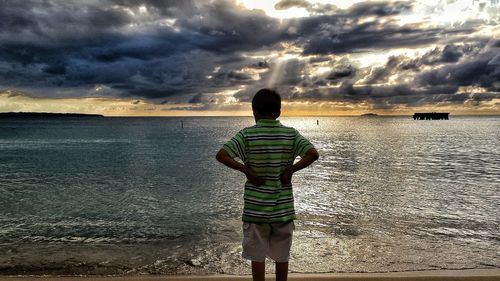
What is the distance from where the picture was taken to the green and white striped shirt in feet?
13.1

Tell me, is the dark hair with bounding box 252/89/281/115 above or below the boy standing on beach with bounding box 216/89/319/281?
above

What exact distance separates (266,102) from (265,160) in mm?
574

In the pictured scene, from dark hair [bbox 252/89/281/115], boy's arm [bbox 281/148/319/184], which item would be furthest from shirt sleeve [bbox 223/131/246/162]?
boy's arm [bbox 281/148/319/184]

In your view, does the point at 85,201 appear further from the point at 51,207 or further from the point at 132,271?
the point at 132,271

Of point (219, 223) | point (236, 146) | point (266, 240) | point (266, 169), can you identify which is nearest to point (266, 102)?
point (236, 146)

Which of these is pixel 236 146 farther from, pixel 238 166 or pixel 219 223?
pixel 219 223

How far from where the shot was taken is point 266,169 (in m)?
4.00

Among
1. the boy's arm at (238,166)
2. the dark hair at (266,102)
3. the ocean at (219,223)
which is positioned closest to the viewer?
the boy's arm at (238,166)

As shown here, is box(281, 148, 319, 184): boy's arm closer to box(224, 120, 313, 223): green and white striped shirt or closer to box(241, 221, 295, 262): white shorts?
box(224, 120, 313, 223): green and white striped shirt

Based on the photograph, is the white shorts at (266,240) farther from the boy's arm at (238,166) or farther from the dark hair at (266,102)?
the dark hair at (266,102)

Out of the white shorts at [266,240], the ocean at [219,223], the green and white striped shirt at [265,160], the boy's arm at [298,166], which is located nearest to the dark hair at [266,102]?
the green and white striped shirt at [265,160]

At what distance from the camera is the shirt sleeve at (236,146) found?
13.0 feet

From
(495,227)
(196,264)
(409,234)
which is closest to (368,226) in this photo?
(409,234)

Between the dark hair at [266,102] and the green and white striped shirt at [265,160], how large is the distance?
0.38 ft
